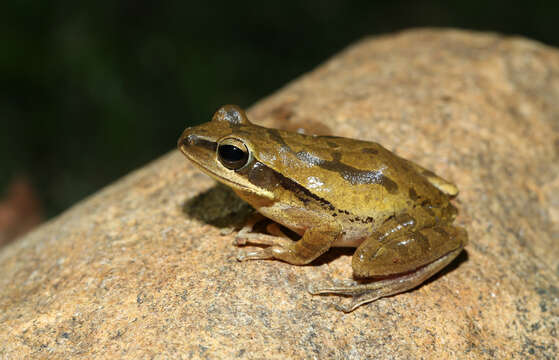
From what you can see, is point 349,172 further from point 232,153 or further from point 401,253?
point 232,153

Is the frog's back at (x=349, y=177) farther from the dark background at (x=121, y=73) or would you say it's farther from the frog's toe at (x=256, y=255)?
the dark background at (x=121, y=73)

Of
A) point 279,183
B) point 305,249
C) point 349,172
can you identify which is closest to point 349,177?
point 349,172

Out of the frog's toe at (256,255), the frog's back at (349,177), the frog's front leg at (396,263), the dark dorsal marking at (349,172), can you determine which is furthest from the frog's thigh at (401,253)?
the frog's toe at (256,255)

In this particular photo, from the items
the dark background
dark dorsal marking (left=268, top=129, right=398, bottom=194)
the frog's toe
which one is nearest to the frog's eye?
dark dorsal marking (left=268, top=129, right=398, bottom=194)

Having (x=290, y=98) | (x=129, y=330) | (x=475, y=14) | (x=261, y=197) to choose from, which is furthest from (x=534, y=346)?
(x=475, y=14)

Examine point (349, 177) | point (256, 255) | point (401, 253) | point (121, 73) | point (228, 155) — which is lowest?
point (121, 73)

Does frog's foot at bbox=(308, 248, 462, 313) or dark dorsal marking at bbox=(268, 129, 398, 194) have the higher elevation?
dark dorsal marking at bbox=(268, 129, 398, 194)

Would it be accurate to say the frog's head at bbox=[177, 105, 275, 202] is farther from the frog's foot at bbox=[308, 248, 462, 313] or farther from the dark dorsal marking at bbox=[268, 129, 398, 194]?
the frog's foot at bbox=[308, 248, 462, 313]
